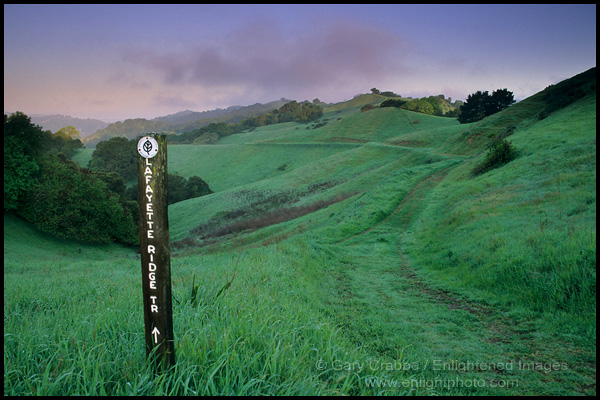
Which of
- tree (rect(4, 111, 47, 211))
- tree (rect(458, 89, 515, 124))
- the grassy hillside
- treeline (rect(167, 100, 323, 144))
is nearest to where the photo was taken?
the grassy hillside

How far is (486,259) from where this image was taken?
8.73 metres

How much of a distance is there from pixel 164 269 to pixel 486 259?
861 centimetres

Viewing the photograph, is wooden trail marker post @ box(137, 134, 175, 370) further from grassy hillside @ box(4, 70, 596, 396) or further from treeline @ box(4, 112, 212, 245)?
treeline @ box(4, 112, 212, 245)

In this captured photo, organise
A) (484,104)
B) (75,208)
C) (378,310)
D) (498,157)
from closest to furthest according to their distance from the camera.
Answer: (378,310) < (498,157) < (75,208) < (484,104)

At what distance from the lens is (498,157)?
817 inches

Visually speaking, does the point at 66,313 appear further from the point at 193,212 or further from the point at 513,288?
the point at 193,212

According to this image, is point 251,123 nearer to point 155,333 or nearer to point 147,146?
point 147,146

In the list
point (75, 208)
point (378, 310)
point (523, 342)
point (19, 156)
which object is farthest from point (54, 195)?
point (523, 342)

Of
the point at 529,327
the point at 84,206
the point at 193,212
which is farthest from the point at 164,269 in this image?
the point at 193,212

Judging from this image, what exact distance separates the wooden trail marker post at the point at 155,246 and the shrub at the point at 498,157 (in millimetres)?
21831

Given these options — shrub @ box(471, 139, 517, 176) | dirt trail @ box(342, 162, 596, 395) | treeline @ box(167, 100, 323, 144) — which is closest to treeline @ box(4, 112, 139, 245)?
dirt trail @ box(342, 162, 596, 395)

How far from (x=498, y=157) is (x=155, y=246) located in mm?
23025

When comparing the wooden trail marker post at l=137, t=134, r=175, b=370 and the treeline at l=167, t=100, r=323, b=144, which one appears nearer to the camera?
the wooden trail marker post at l=137, t=134, r=175, b=370

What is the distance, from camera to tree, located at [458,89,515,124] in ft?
221
